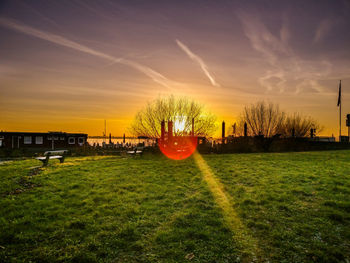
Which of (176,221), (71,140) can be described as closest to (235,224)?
(176,221)

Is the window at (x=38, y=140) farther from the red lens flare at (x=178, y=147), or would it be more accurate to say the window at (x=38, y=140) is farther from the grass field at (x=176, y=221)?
the grass field at (x=176, y=221)

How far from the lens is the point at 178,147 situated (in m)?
24.6

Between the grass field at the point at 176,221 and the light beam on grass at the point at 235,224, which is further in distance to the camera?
the light beam on grass at the point at 235,224

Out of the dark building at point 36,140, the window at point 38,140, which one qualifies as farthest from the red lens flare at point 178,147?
the window at point 38,140

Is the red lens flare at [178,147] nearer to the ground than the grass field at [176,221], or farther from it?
farther from it

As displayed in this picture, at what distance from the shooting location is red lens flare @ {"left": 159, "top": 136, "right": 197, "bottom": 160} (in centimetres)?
2127

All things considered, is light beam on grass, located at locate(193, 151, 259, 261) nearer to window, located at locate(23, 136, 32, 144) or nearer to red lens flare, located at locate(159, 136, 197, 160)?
red lens flare, located at locate(159, 136, 197, 160)

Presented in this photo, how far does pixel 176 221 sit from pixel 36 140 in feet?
153

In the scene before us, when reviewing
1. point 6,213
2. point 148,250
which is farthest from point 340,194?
point 6,213

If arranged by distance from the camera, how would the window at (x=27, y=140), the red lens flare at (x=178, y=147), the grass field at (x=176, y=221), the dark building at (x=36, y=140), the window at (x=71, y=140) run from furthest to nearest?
the window at (x=71, y=140) → the window at (x=27, y=140) → the dark building at (x=36, y=140) → the red lens flare at (x=178, y=147) → the grass field at (x=176, y=221)

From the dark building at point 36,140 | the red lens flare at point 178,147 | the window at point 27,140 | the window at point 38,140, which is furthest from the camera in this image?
the window at point 38,140

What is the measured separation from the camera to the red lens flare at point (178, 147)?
21.3 metres

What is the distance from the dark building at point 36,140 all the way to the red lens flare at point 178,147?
83.9 feet

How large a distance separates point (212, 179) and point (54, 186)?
6337mm
